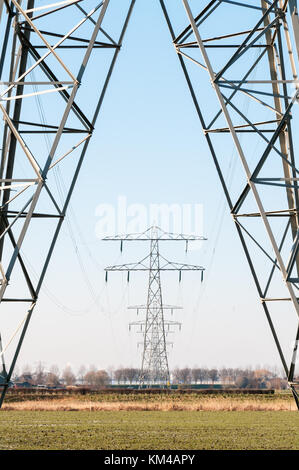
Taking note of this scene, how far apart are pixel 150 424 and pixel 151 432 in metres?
4.16

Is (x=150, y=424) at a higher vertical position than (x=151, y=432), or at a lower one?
higher

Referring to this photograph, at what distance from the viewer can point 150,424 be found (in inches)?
1153

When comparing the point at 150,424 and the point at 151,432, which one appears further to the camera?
the point at 150,424

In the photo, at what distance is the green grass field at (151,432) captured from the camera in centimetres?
2089

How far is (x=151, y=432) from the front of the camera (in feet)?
82.6

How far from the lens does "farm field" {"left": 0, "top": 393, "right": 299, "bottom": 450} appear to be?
21.2 meters

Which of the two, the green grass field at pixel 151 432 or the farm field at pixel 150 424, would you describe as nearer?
the green grass field at pixel 151 432

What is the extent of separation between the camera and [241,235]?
772 inches
